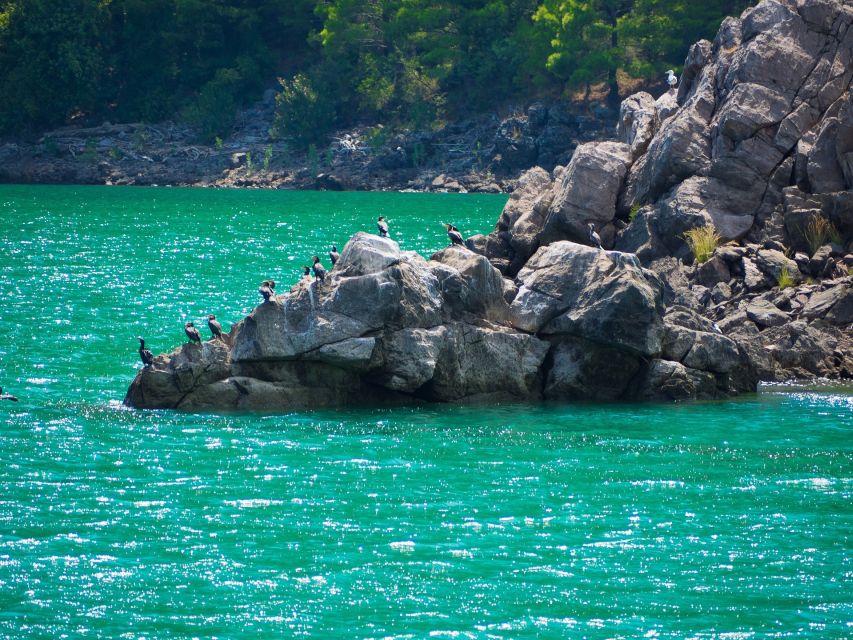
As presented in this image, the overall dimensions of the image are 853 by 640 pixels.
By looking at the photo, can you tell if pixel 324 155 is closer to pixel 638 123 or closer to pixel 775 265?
pixel 638 123

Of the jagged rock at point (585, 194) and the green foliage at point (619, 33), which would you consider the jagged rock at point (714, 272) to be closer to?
the jagged rock at point (585, 194)

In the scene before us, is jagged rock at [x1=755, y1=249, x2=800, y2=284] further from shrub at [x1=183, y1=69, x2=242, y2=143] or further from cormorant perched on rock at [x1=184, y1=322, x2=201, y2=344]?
shrub at [x1=183, y1=69, x2=242, y2=143]

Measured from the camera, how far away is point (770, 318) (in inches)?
1330

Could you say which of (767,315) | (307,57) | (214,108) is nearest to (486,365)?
(767,315)

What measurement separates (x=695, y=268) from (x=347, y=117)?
89.9 meters

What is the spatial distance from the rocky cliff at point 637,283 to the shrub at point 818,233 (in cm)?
7

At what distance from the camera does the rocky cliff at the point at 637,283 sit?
95.3 feet

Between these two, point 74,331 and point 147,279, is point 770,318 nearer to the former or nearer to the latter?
point 74,331

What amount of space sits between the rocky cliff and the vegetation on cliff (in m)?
65.5

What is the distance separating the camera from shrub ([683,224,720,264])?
123 ft

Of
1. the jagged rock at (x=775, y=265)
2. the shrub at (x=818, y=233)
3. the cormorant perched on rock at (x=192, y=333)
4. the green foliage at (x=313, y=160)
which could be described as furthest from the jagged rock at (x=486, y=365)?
the green foliage at (x=313, y=160)

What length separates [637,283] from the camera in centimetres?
2988

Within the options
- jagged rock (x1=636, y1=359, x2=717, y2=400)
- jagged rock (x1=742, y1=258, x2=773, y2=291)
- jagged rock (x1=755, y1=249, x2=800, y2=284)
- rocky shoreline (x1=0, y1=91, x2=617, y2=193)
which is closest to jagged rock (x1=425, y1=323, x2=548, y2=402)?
jagged rock (x1=636, y1=359, x2=717, y2=400)

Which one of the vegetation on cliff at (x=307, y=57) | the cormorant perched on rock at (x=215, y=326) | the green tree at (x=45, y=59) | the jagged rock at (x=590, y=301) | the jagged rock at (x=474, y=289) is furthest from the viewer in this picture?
the green tree at (x=45, y=59)
